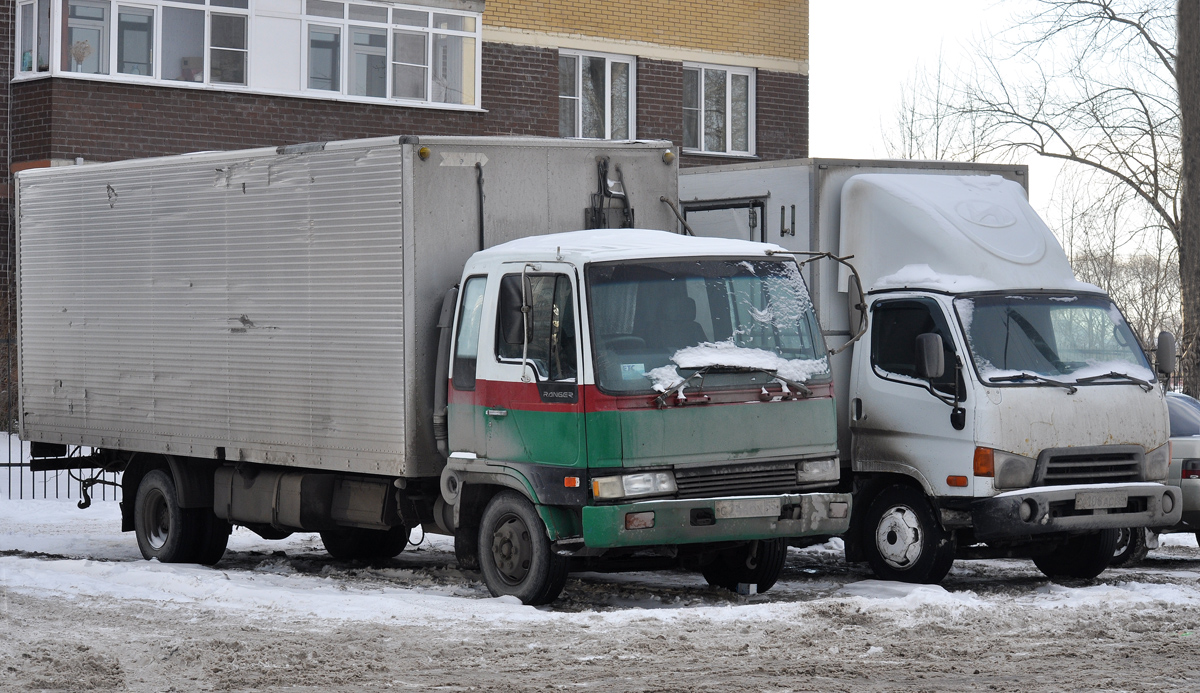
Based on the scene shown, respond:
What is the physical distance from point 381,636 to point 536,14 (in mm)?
19363

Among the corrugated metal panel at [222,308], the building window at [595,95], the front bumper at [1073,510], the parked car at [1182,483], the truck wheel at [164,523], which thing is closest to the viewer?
the front bumper at [1073,510]

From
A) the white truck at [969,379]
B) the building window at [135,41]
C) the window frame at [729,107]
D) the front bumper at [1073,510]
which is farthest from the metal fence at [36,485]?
the window frame at [729,107]

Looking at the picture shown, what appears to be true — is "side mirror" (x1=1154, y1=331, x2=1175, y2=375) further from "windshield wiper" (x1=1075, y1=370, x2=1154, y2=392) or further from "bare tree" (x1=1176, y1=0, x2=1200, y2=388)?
"bare tree" (x1=1176, y1=0, x2=1200, y2=388)

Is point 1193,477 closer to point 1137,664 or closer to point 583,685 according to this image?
point 1137,664

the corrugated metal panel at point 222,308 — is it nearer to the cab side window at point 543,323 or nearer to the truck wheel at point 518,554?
the truck wheel at point 518,554

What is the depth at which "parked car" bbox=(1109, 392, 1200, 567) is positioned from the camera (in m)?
13.0

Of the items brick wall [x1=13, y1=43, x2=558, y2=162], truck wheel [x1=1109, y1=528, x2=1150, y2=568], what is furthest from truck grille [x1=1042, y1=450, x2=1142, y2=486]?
brick wall [x1=13, y1=43, x2=558, y2=162]

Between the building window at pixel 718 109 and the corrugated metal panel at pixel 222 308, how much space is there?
16.4 meters

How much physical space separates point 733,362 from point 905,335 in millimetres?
2151

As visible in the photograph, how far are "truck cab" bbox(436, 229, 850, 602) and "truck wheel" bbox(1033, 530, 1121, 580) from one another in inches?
108

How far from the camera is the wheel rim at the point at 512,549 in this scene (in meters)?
10.5

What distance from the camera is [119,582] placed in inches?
447

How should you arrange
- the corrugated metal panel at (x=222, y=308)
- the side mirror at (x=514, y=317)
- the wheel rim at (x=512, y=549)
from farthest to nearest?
the corrugated metal panel at (x=222, y=308), the wheel rim at (x=512, y=549), the side mirror at (x=514, y=317)

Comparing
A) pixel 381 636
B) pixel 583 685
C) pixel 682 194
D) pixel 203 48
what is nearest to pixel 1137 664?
pixel 583 685
